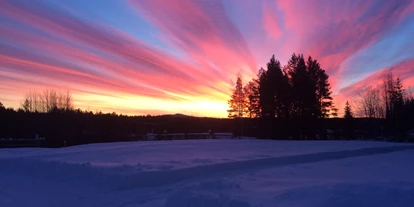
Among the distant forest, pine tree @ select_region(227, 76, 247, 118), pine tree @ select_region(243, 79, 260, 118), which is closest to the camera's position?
the distant forest

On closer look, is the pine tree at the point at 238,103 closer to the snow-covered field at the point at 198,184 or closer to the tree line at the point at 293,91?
the tree line at the point at 293,91

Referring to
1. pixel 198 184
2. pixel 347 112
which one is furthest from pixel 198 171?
pixel 347 112

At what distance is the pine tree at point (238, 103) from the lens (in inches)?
2295

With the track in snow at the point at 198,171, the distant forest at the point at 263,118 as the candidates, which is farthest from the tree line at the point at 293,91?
the track in snow at the point at 198,171

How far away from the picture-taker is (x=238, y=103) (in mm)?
58375

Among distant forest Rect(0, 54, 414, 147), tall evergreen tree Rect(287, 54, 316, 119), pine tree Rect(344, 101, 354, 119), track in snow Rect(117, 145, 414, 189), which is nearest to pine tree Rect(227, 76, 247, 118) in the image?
distant forest Rect(0, 54, 414, 147)

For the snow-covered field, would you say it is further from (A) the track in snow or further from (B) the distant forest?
(B) the distant forest

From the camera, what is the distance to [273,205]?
24.0 ft

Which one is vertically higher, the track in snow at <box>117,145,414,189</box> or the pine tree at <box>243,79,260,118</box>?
the pine tree at <box>243,79,260,118</box>

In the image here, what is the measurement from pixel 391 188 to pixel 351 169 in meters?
6.51

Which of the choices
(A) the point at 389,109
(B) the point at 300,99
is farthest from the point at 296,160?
(A) the point at 389,109

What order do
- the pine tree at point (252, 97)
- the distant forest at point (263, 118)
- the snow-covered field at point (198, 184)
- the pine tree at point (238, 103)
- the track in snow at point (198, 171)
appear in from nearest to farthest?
the snow-covered field at point (198, 184)
the track in snow at point (198, 171)
the distant forest at point (263, 118)
the pine tree at point (252, 97)
the pine tree at point (238, 103)

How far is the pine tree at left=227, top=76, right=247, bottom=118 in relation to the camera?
58.3 meters

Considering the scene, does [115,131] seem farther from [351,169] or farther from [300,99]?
[351,169]
